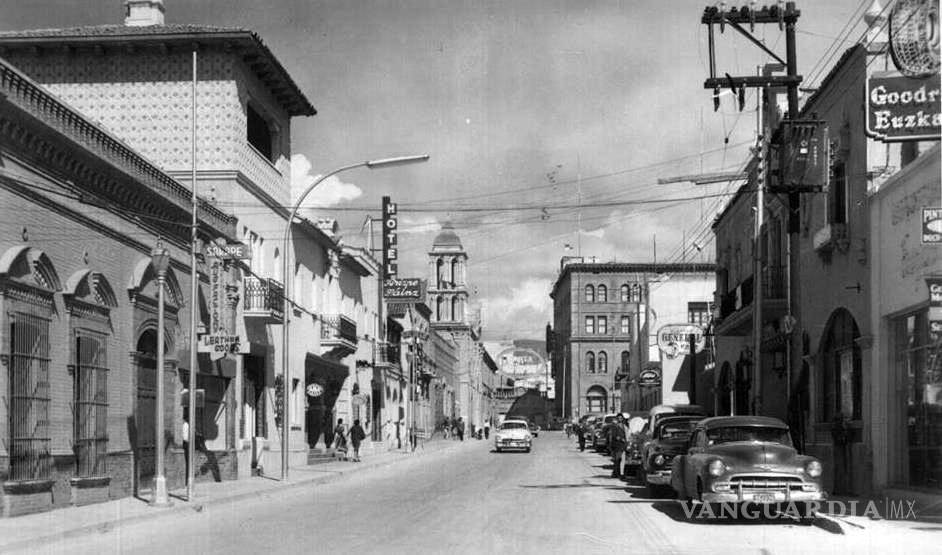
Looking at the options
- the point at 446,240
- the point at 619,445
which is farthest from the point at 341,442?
the point at 446,240

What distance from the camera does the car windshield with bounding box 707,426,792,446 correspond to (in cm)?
1936

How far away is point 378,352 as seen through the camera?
58219 mm

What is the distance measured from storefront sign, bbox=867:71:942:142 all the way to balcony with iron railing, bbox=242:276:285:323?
59.0ft

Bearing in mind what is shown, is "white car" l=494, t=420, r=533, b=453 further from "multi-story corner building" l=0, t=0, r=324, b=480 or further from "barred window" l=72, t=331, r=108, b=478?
"barred window" l=72, t=331, r=108, b=478

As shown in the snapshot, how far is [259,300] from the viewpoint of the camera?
109 feet

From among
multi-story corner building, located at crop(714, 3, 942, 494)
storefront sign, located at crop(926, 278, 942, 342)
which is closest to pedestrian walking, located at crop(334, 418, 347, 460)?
multi-story corner building, located at crop(714, 3, 942, 494)

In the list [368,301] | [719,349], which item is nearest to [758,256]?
[719,349]

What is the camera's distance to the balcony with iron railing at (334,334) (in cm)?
4425

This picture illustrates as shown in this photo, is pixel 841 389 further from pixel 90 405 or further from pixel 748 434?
pixel 90 405

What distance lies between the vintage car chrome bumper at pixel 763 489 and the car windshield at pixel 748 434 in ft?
5.98

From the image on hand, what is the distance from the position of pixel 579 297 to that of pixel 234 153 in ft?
323

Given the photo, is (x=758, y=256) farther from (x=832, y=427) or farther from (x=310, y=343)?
(x=310, y=343)

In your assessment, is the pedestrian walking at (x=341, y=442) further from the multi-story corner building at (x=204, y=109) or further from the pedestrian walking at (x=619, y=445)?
the pedestrian walking at (x=619, y=445)

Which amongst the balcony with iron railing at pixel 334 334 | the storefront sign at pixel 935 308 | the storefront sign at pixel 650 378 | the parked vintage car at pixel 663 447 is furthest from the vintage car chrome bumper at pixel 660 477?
the storefront sign at pixel 650 378
